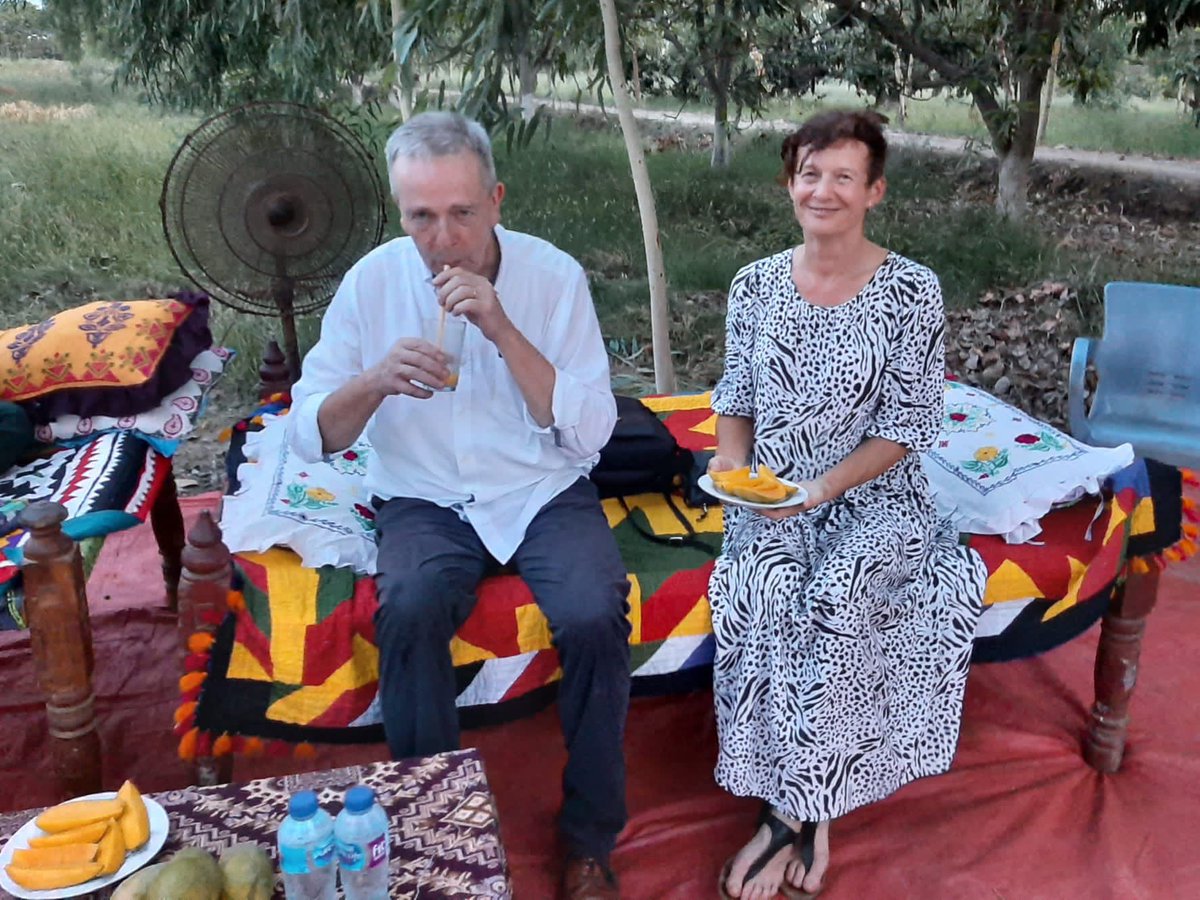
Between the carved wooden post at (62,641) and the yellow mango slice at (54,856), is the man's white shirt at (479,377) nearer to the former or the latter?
the carved wooden post at (62,641)

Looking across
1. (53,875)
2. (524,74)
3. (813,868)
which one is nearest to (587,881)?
(813,868)

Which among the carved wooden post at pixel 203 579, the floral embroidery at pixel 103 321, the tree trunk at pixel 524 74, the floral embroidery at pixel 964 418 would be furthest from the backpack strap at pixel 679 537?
the tree trunk at pixel 524 74

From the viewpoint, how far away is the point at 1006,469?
2.59m

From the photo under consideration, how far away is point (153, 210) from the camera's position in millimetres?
5344

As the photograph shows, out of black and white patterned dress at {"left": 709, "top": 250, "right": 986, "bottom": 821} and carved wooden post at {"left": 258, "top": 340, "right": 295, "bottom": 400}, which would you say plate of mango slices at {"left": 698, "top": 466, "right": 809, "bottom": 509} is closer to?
black and white patterned dress at {"left": 709, "top": 250, "right": 986, "bottom": 821}

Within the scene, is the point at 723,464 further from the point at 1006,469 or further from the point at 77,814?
the point at 77,814

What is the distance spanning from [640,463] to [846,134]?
38.5 inches

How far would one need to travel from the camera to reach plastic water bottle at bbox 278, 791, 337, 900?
1.31 meters

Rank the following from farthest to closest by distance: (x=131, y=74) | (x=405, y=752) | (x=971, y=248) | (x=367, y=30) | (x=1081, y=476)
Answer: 1. (x=971, y=248)
2. (x=131, y=74)
3. (x=367, y=30)
4. (x=1081, y=476)
5. (x=405, y=752)

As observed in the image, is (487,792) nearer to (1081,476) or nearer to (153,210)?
(1081,476)

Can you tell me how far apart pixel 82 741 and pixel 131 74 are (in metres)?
4.71

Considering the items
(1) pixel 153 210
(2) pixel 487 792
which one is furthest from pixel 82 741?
(1) pixel 153 210

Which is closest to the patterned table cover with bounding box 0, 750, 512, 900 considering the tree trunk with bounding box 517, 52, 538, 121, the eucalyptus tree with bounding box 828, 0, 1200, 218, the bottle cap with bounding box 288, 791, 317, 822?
the bottle cap with bounding box 288, 791, 317, 822

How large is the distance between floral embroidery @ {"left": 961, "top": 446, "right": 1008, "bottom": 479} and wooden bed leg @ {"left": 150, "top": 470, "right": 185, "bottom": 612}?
2294mm
